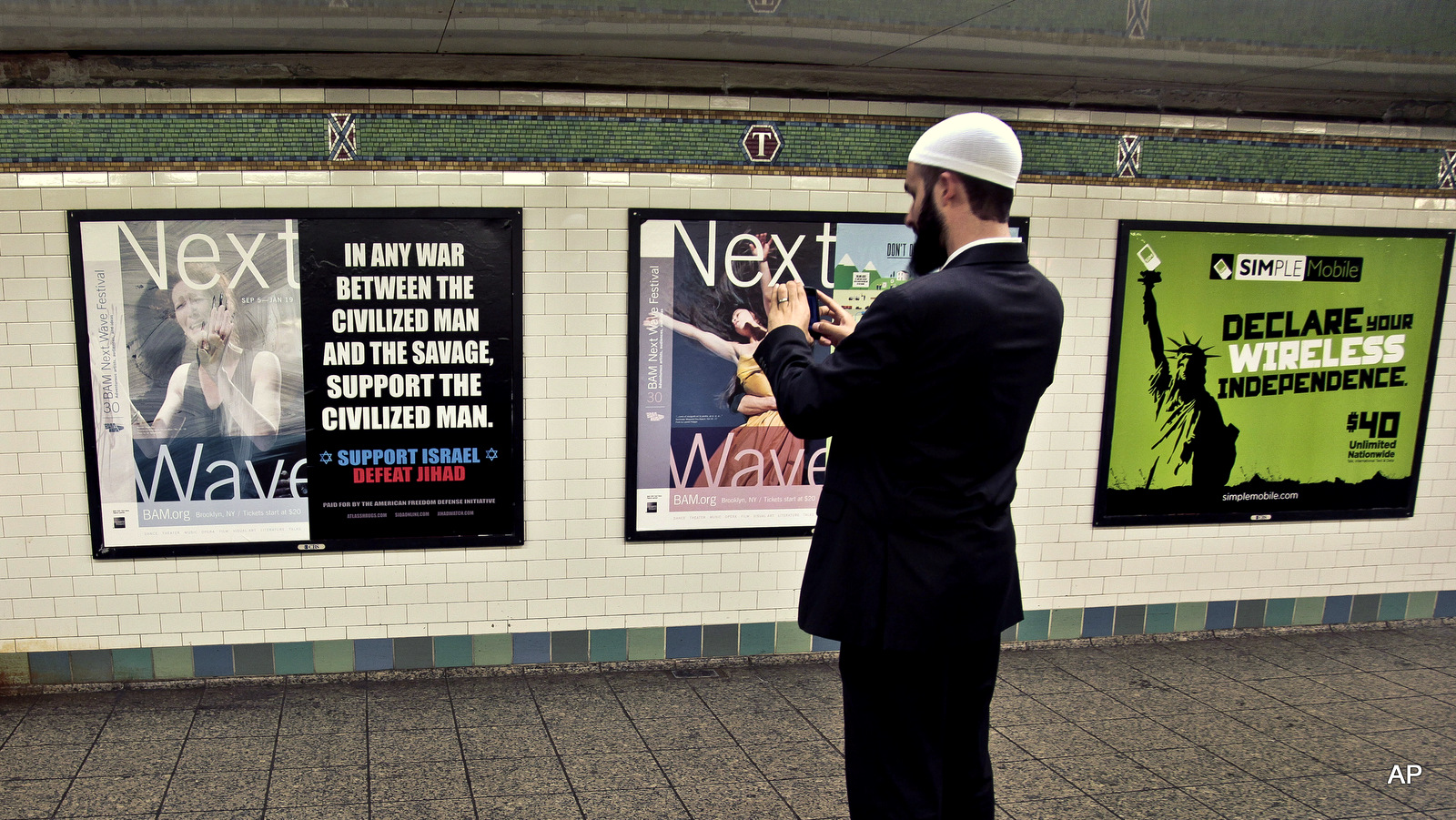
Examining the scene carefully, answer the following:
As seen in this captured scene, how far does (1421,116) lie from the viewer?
17.4 feet

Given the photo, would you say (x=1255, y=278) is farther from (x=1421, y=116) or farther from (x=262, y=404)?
(x=262, y=404)

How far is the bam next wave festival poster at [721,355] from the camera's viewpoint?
4.73 meters

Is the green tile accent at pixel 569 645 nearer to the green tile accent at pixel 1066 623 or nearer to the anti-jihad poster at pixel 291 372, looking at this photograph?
the anti-jihad poster at pixel 291 372

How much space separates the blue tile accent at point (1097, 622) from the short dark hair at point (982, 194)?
3.77 m

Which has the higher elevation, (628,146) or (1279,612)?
(628,146)

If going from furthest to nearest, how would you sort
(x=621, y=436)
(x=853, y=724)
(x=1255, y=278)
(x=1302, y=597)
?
(x=1302, y=597) < (x=1255, y=278) < (x=621, y=436) < (x=853, y=724)

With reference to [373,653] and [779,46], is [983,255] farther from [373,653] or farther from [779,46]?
[373,653]

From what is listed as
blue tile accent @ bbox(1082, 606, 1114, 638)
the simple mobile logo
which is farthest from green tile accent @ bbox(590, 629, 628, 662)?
the simple mobile logo

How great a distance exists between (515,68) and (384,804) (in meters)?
3.09

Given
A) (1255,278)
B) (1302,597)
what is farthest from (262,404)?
(1302,597)

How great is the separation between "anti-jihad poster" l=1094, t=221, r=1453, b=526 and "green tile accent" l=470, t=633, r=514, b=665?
322cm

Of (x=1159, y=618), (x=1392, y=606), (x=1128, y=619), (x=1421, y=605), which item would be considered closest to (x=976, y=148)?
(x=1128, y=619)

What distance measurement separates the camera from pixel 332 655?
Answer: 473 cm

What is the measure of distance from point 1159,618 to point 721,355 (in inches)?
117
